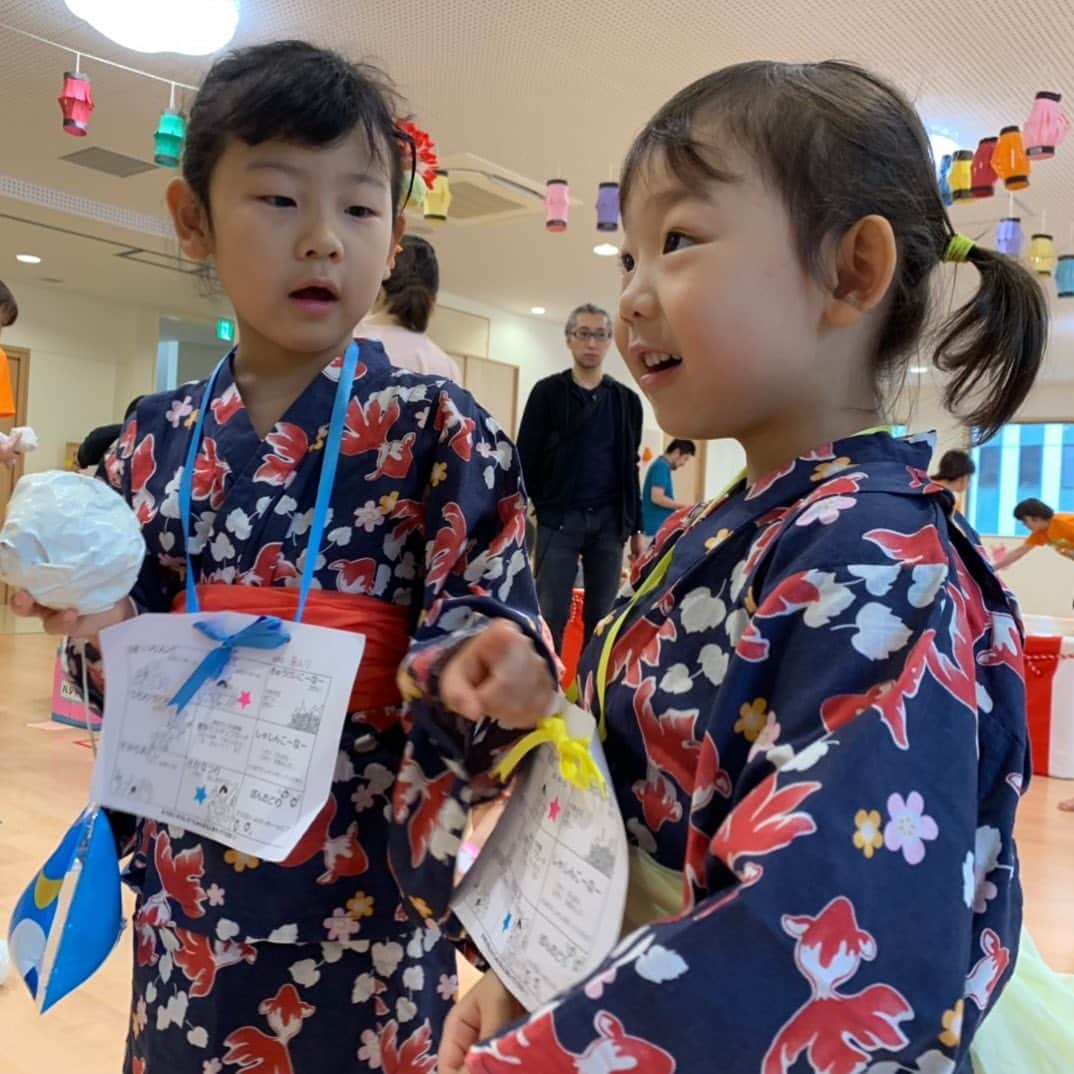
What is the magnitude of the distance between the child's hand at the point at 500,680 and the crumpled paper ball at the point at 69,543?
1.04 feet

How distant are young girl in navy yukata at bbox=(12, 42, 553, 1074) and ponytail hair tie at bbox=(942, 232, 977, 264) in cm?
39

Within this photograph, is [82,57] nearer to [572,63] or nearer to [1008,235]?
[572,63]

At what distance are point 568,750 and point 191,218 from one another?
25.8 inches

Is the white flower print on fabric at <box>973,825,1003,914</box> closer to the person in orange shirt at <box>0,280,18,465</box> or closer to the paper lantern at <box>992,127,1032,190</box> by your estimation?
the person in orange shirt at <box>0,280,18,465</box>

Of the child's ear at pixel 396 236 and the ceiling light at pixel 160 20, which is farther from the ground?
the ceiling light at pixel 160 20

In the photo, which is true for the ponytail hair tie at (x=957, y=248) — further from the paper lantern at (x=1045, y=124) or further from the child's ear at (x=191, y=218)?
the paper lantern at (x=1045, y=124)

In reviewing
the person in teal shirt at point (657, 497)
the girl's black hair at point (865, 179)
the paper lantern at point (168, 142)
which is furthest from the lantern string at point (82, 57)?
the girl's black hair at point (865, 179)

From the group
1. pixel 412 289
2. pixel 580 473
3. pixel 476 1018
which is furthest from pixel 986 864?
pixel 580 473

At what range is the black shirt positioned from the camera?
3.47 m

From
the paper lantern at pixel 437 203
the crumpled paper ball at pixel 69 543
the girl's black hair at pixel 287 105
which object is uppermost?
the paper lantern at pixel 437 203

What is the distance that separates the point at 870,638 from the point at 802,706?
4 cm

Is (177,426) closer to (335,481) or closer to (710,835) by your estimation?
(335,481)

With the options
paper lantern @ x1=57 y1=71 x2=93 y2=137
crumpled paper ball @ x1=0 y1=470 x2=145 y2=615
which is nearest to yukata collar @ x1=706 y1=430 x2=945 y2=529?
crumpled paper ball @ x1=0 y1=470 x2=145 y2=615

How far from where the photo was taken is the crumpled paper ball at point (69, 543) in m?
0.75
